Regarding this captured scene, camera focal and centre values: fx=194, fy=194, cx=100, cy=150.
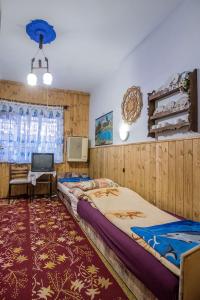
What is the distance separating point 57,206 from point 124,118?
2086 millimetres

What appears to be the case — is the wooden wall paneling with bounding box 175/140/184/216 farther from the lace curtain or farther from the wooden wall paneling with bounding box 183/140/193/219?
the lace curtain

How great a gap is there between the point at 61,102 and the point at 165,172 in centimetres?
343

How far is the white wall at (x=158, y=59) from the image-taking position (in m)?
1.95

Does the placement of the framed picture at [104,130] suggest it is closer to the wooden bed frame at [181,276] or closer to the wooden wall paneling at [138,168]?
the wooden wall paneling at [138,168]

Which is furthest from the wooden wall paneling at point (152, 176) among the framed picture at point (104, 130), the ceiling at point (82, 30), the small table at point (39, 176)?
the small table at point (39, 176)

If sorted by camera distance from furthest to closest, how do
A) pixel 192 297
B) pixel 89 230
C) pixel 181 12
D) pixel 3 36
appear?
1. pixel 3 36
2. pixel 89 230
3. pixel 181 12
4. pixel 192 297

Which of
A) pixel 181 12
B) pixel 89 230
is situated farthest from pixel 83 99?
pixel 89 230

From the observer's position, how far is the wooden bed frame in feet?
3.18

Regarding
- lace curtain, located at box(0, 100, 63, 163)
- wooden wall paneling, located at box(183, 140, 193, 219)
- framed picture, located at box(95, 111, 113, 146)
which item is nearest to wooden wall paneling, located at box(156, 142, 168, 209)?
wooden wall paneling, located at box(183, 140, 193, 219)

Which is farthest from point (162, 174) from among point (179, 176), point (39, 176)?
point (39, 176)

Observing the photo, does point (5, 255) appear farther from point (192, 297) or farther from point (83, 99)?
point (83, 99)

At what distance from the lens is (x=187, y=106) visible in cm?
189

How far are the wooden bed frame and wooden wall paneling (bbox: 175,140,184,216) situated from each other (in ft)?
2.78

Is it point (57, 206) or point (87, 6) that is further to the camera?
point (57, 206)
